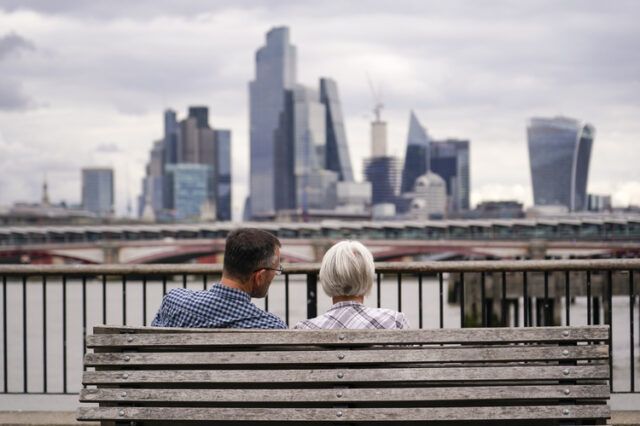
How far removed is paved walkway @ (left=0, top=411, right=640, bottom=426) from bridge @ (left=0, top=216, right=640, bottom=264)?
5694 centimetres

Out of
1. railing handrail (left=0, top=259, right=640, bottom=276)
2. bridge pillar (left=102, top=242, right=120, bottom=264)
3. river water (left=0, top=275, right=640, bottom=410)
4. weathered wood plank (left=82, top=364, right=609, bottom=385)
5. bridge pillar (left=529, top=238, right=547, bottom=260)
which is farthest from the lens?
bridge pillar (left=102, top=242, right=120, bottom=264)

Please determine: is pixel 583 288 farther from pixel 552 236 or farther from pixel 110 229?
pixel 110 229

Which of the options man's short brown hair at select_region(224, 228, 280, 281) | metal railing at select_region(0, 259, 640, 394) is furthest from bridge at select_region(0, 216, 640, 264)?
man's short brown hair at select_region(224, 228, 280, 281)

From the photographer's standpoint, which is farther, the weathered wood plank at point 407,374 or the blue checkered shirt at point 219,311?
the blue checkered shirt at point 219,311

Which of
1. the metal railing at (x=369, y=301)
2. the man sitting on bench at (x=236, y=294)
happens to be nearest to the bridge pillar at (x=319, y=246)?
the metal railing at (x=369, y=301)

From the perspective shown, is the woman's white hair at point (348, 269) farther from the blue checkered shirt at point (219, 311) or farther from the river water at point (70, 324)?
the river water at point (70, 324)

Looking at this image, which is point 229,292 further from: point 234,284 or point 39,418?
point 39,418

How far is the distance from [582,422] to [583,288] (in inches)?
862

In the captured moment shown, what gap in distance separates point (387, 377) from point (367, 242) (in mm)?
69515

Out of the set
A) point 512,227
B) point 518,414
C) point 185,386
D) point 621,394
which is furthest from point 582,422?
point 512,227

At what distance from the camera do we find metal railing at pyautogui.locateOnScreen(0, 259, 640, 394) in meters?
5.62

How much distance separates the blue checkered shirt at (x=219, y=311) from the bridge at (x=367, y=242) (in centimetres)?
5962

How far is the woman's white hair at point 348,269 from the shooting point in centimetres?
341

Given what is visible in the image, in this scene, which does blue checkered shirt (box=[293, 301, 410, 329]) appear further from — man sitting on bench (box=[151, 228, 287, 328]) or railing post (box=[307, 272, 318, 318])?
railing post (box=[307, 272, 318, 318])
